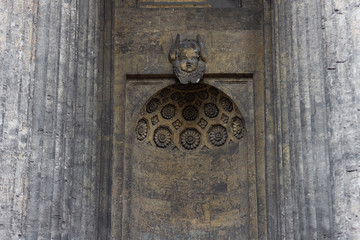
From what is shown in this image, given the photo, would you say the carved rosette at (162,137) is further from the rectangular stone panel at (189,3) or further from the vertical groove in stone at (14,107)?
the vertical groove in stone at (14,107)

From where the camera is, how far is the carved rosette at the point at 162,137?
1313 cm

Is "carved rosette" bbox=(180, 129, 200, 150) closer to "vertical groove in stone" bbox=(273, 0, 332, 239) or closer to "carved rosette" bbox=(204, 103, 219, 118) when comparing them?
"carved rosette" bbox=(204, 103, 219, 118)

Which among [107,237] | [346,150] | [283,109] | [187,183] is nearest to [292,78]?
[283,109]

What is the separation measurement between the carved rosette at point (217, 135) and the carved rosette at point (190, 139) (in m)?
0.24

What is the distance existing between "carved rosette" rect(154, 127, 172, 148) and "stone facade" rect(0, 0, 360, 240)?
37.9 inches

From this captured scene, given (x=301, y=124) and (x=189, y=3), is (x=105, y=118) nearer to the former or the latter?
(x=189, y=3)

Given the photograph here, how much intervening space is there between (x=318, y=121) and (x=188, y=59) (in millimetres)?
3293

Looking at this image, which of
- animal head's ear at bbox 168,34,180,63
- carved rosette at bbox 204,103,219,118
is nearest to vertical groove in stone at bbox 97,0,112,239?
animal head's ear at bbox 168,34,180,63

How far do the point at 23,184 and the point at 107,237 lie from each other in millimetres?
2933

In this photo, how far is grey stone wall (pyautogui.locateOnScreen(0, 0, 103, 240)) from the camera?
9.22 m

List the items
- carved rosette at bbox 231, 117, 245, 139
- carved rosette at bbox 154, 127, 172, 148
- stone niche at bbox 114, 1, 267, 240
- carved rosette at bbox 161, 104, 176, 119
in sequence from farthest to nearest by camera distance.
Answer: carved rosette at bbox 161, 104, 176, 119
carved rosette at bbox 154, 127, 172, 148
carved rosette at bbox 231, 117, 245, 139
stone niche at bbox 114, 1, 267, 240

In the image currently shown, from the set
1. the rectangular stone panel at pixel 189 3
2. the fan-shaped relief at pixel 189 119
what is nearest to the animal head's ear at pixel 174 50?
the fan-shaped relief at pixel 189 119

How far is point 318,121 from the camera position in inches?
396

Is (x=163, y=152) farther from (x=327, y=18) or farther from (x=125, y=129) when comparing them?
(x=327, y=18)
